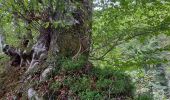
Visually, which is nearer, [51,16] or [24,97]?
[24,97]

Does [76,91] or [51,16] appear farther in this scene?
[51,16]

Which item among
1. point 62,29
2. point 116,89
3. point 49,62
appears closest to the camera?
point 116,89

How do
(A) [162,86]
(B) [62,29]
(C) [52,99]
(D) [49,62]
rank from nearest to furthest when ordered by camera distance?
(C) [52,99] → (D) [49,62] → (B) [62,29] → (A) [162,86]

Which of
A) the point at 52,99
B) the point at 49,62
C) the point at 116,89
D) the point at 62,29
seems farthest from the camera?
the point at 62,29

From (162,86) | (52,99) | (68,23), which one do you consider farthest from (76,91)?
(162,86)

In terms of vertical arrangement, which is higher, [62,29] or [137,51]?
[62,29]

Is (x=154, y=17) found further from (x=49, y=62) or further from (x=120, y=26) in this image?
(x=49, y=62)

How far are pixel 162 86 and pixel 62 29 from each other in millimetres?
17938

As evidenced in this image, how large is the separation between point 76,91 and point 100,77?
0.48m

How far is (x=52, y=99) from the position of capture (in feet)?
16.0

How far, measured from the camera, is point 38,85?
16.6 ft

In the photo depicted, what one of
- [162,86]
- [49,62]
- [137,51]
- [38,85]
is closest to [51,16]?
[49,62]

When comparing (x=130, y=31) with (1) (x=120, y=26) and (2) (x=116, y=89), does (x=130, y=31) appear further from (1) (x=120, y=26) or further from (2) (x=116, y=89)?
(2) (x=116, y=89)

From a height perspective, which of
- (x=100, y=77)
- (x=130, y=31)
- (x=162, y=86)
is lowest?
(x=162, y=86)
